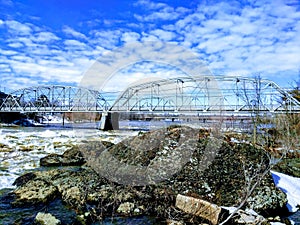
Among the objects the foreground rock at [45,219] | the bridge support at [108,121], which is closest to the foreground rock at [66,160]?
the foreground rock at [45,219]

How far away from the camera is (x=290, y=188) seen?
30.6 feet

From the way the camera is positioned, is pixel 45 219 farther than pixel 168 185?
No

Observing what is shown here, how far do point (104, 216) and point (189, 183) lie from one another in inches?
113

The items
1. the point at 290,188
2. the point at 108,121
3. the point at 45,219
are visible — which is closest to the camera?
the point at 45,219

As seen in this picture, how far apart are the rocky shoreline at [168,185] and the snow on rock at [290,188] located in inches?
21.7

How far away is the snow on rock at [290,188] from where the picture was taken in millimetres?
8250

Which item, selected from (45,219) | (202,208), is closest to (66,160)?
(45,219)

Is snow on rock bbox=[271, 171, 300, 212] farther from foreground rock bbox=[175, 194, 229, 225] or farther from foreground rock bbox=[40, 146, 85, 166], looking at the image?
foreground rock bbox=[40, 146, 85, 166]

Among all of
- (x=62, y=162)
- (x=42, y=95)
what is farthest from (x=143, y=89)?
(x=62, y=162)

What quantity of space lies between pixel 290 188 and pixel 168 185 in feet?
15.0

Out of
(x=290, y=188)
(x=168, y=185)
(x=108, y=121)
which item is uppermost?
(x=108, y=121)

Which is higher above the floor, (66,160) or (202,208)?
(202,208)

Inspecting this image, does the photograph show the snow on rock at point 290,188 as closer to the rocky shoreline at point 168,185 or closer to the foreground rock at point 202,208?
the rocky shoreline at point 168,185

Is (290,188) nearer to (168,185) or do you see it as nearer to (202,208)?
(202,208)
